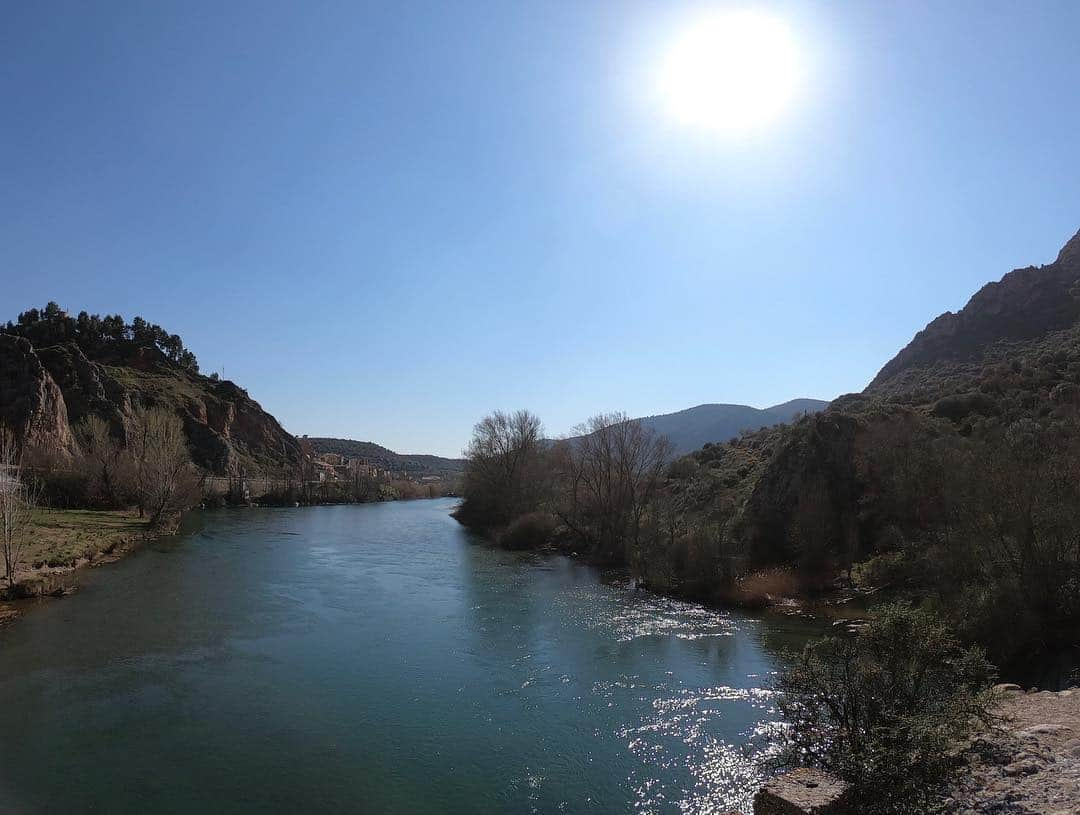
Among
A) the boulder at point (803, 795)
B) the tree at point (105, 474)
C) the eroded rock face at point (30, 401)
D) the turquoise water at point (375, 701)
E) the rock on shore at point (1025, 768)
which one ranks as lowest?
the turquoise water at point (375, 701)

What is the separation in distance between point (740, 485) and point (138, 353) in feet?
350

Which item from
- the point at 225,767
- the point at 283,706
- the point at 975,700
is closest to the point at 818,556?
the point at 975,700

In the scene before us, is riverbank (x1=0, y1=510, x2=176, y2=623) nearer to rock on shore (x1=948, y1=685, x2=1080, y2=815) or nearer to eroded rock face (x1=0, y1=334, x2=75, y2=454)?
eroded rock face (x1=0, y1=334, x2=75, y2=454)

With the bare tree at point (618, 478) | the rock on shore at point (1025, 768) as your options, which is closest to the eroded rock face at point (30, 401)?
the bare tree at point (618, 478)

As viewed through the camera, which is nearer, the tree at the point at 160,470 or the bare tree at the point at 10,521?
the bare tree at the point at 10,521

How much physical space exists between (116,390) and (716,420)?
318ft

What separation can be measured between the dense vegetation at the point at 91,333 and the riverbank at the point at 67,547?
64908mm

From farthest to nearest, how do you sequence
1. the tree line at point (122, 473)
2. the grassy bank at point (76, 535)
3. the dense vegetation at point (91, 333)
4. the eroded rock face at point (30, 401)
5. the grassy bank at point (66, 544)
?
the dense vegetation at point (91, 333) → the eroded rock face at point (30, 401) → the tree line at point (122, 473) → the grassy bank at point (76, 535) → the grassy bank at point (66, 544)

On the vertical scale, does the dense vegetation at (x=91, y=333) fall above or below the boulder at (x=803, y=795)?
above

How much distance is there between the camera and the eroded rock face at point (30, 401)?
5550cm

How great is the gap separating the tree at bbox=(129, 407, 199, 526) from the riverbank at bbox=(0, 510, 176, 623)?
4.98 ft

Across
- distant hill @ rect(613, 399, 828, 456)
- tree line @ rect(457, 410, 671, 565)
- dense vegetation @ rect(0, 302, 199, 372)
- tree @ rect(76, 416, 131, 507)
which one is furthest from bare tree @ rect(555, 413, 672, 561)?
dense vegetation @ rect(0, 302, 199, 372)

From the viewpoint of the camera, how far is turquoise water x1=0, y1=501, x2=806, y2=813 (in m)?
10.2

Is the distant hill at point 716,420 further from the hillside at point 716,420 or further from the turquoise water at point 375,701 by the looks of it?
the turquoise water at point 375,701
